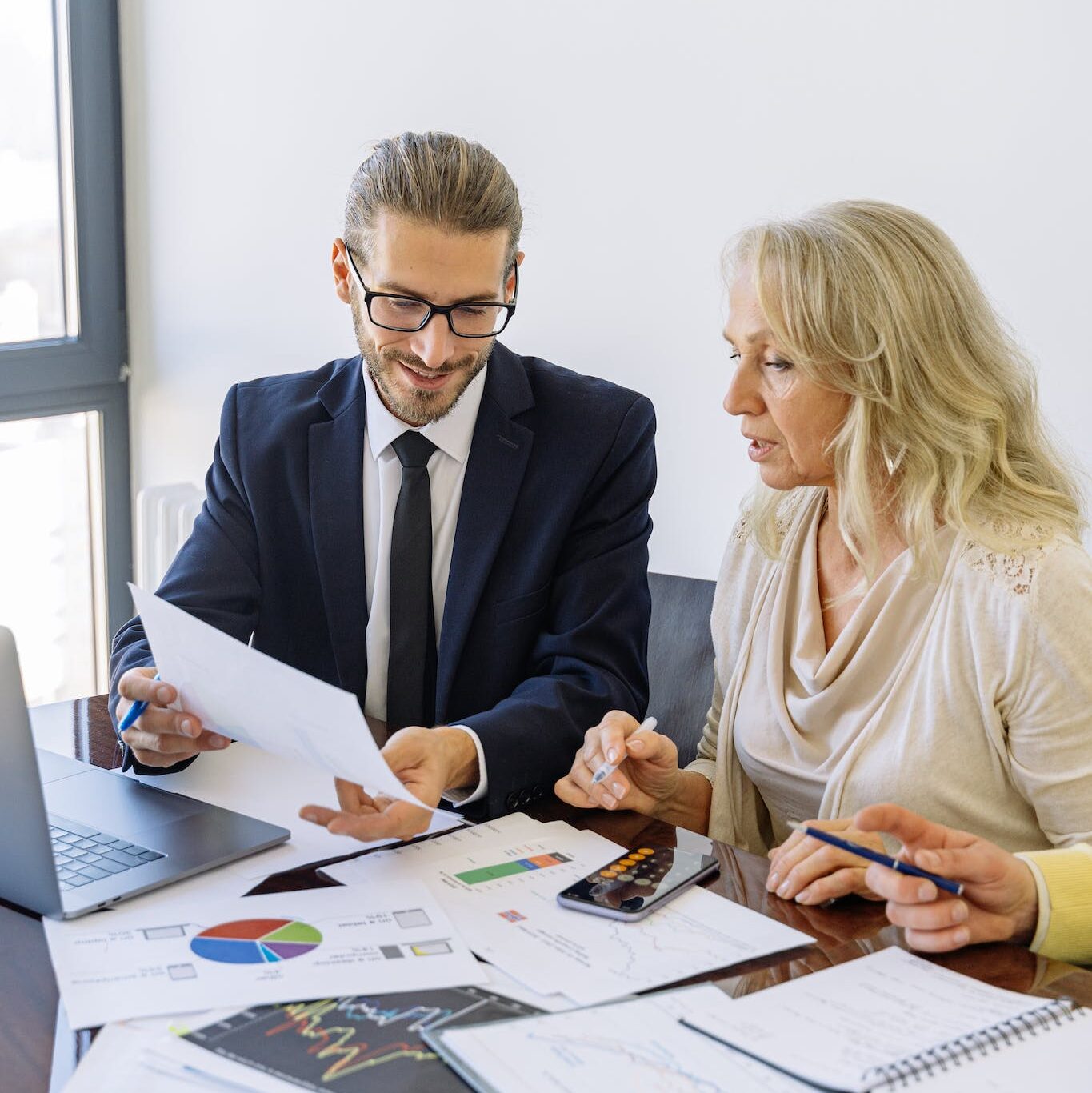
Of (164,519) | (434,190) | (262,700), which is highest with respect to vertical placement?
(434,190)

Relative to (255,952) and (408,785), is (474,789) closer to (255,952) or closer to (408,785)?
(408,785)

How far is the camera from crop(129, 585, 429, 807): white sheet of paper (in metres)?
1.15

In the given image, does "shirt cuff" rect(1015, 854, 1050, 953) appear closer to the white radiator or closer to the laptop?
the laptop

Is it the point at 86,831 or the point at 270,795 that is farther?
the point at 270,795

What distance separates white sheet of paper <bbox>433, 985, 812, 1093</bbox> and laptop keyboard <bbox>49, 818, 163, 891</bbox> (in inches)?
18.3

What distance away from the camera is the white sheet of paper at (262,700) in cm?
115

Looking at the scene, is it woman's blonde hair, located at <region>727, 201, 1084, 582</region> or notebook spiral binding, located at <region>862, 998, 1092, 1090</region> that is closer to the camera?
notebook spiral binding, located at <region>862, 998, 1092, 1090</region>

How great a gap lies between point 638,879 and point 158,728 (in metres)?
0.58

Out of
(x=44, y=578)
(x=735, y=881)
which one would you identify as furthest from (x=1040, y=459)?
(x=44, y=578)

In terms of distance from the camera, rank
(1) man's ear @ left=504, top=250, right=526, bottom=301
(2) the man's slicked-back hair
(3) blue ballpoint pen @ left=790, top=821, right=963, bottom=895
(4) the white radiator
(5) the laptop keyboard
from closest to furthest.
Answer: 1. (3) blue ballpoint pen @ left=790, top=821, right=963, bottom=895
2. (5) the laptop keyboard
3. (2) the man's slicked-back hair
4. (1) man's ear @ left=504, top=250, right=526, bottom=301
5. (4) the white radiator

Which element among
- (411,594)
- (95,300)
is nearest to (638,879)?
(411,594)

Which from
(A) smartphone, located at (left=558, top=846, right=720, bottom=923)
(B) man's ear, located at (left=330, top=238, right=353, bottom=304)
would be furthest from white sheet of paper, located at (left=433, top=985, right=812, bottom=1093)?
(B) man's ear, located at (left=330, top=238, right=353, bottom=304)

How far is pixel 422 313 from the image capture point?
5.89ft

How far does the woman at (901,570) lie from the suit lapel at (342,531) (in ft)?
1.56
